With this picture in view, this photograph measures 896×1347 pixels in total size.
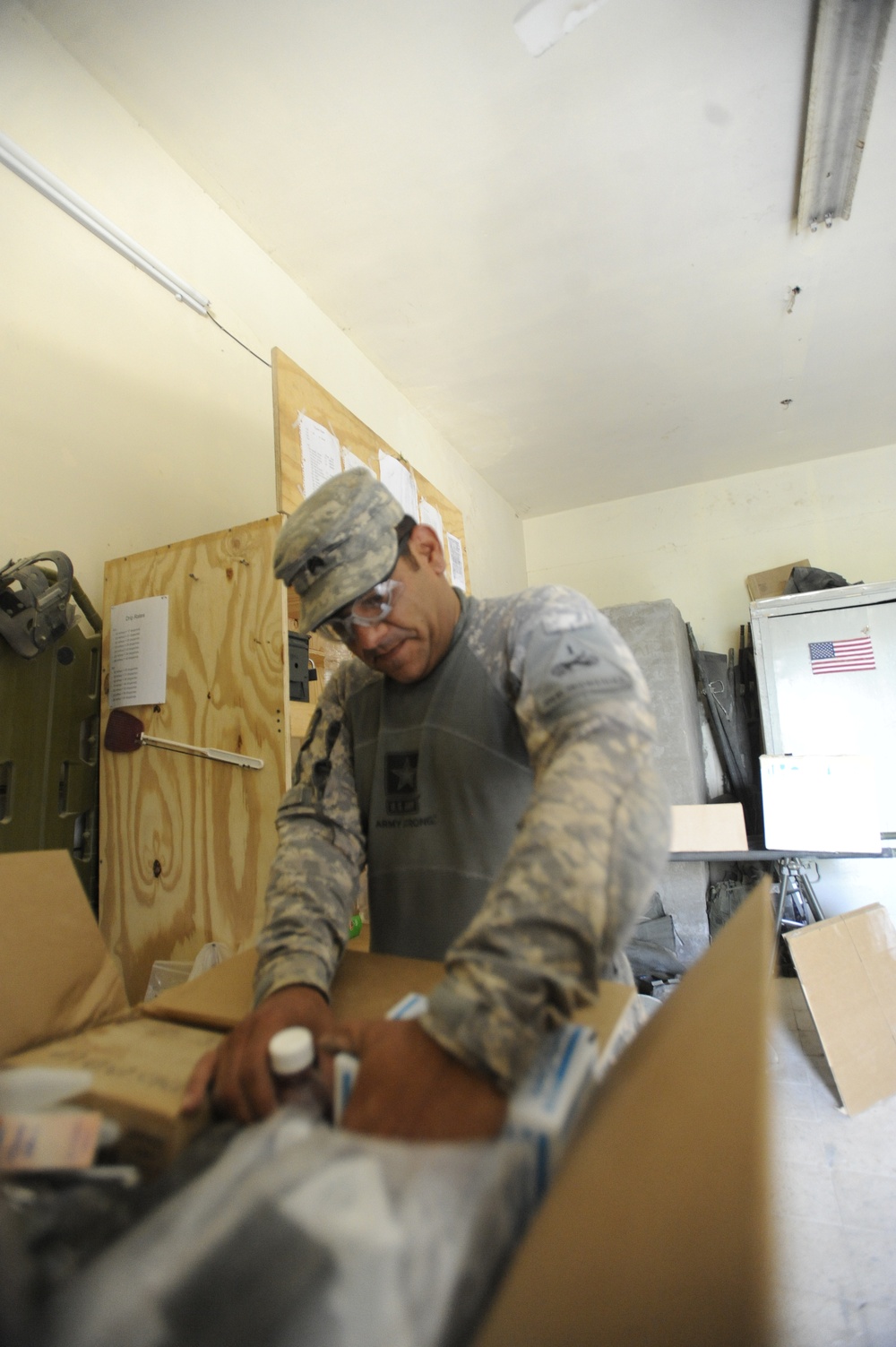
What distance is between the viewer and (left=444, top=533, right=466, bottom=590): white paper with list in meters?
2.48

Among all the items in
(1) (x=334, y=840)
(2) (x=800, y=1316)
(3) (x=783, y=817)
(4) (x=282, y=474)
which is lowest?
(2) (x=800, y=1316)

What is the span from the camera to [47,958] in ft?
2.40

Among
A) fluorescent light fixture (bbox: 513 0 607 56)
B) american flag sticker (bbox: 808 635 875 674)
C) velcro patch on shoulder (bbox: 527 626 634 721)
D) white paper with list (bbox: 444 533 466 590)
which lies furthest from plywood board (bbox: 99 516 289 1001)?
american flag sticker (bbox: 808 635 875 674)

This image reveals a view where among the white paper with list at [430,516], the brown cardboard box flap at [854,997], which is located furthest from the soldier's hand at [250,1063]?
the brown cardboard box flap at [854,997]

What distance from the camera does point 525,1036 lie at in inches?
16.9

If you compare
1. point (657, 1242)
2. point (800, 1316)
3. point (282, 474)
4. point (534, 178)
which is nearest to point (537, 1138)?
point (657, 1242)

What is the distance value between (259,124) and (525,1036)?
2416mm

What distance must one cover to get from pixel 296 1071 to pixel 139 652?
1253mm

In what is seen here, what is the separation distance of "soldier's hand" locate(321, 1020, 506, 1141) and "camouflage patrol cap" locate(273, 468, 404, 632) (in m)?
0.55

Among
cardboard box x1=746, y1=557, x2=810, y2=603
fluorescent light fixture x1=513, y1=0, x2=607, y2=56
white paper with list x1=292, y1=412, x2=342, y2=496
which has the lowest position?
white paper with list x1=292, y1=412, x2=342, y2=496

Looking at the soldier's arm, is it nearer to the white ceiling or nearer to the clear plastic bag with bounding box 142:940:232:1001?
the clear plastic bag with bounding box 142:940:232:1001

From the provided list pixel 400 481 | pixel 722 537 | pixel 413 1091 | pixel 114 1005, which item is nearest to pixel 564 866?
pixel 413 1091

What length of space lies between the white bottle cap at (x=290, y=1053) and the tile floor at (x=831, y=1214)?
90 centimetres

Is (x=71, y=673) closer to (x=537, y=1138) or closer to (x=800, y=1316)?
(x=537, y=1138)
